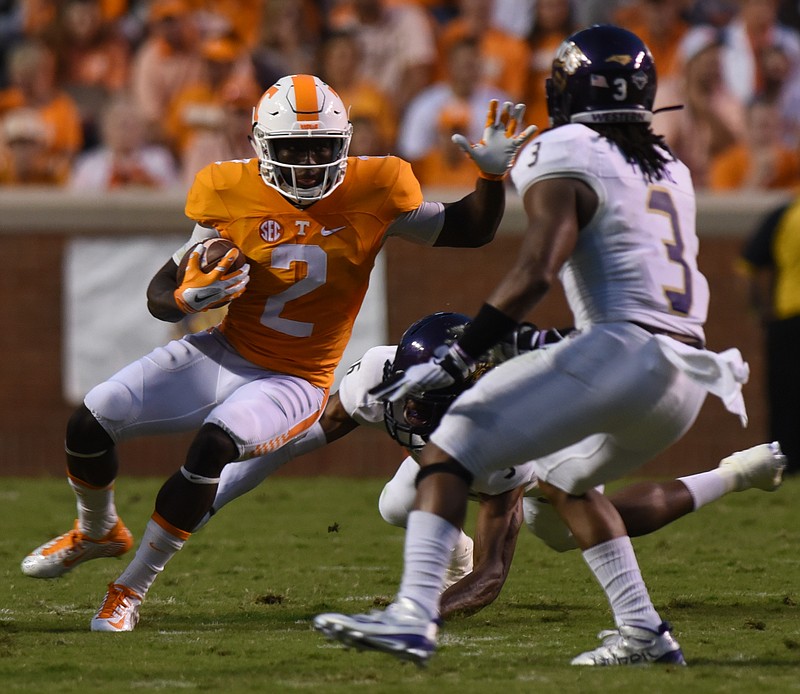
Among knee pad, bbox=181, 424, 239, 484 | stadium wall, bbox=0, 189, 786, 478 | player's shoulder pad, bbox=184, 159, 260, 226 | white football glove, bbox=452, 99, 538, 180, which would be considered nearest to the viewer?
white football glove, bbox=452, 99, 538, 180

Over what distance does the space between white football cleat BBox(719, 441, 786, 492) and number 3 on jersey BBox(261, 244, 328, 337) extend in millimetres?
1384

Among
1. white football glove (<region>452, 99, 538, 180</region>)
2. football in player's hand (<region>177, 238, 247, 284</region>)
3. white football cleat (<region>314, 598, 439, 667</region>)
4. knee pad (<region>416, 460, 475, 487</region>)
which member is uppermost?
white football glove (<region>452, 99, 538, 180</region>)

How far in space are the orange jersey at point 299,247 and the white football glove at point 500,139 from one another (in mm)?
511

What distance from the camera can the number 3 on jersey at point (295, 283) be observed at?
15.5 ft

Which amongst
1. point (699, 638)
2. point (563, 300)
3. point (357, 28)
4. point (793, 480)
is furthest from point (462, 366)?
point (357, 28)

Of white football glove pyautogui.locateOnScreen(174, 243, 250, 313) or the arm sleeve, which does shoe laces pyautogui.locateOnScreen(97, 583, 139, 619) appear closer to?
white football glove pyautogui.locateOnScreen(174, 243, 250, 313)

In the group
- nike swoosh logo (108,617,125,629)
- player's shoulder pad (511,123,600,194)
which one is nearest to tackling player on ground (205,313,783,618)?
nike swoosh logo (108,617,125,629)

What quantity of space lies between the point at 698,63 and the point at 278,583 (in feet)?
19.2

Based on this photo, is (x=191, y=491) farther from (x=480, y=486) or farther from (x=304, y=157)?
(x=304, y=157)

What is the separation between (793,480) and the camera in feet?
28.8

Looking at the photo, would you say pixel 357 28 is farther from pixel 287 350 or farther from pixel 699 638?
pixel 699 638

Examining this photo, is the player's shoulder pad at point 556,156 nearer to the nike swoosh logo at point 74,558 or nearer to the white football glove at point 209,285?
the white football glove at point 209,285

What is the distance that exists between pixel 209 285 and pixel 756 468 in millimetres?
1735

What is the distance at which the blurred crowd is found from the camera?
995 centimetres
